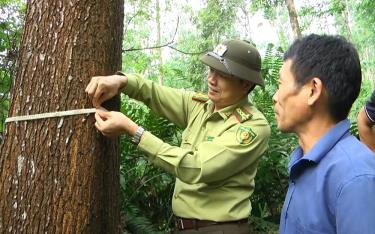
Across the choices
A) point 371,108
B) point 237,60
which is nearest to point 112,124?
point 237,60

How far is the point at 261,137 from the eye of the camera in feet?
8.09

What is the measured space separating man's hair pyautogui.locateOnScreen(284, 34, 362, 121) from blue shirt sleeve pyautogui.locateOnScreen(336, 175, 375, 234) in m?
0.31

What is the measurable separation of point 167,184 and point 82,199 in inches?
84.0

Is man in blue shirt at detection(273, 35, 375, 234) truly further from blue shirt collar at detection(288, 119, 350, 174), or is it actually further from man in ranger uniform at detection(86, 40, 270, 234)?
man in ranger uniform at detection(86, 40, 270, 234)

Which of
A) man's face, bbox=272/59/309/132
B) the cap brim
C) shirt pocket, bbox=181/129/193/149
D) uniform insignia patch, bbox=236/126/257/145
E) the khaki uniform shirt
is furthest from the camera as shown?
shirt pocket, bbox=181/129/193/149

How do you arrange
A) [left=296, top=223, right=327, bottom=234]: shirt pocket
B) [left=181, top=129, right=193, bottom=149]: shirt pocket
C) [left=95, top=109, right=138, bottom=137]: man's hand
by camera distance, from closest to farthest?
[left=296, top=223, right=327, bottom=234]: shirt pocket, [left=95, top=109, right=138, bottom=137]: man's hand, [left=181, top=129, right=193, bottom=149]: shirt pocket

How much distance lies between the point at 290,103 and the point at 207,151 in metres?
0.72

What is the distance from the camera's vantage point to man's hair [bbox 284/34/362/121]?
155 centimetres

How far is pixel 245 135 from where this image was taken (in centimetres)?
239

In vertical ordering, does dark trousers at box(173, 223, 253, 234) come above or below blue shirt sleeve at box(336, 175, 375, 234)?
below

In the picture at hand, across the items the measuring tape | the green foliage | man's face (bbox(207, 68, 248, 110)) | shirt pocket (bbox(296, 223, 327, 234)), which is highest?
man's face (bbox(207, 68, 248, 110))

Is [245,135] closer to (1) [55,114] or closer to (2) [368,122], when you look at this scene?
(2) [368,122]

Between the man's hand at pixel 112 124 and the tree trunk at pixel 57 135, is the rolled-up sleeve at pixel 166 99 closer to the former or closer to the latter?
the tree trunk at pixel 57 135

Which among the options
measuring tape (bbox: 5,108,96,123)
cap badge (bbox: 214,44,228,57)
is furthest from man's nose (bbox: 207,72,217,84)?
measuring tape (bbox: 5,108,96,123)
